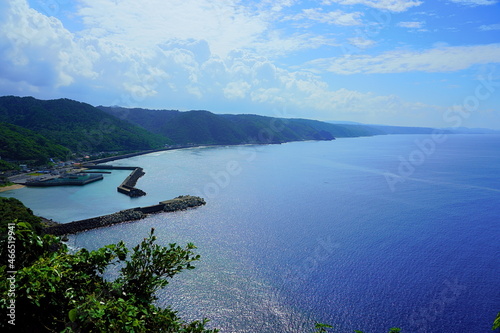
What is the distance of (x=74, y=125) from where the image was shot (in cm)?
13188

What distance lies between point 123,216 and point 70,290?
128ft

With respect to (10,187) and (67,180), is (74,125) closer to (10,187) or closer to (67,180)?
(67,180)

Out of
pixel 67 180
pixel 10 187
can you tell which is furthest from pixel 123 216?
pixel 67 180

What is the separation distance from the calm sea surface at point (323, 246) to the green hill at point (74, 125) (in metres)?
56.5

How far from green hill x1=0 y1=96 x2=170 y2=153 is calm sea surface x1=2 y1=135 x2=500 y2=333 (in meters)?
56.5

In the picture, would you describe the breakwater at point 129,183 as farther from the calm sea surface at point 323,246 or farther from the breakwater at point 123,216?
the breakwater at point 123,216

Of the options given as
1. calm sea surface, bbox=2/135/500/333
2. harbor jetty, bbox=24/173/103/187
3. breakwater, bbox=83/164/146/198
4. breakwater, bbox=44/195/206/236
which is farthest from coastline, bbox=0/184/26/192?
breakwater, bbox=44/195/206/236

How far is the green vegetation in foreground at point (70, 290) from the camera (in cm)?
596

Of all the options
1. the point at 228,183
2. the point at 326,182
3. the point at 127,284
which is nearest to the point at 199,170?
the point at 228,183

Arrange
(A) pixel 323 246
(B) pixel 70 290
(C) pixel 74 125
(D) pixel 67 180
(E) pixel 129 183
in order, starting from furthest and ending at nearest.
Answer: (C) pixel 74 125 → (D) pixel 67 180 → (E) pixel 129 183 → (A) pixel 323 246 → (B) pixel 70 290

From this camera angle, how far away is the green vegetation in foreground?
19.6 feet

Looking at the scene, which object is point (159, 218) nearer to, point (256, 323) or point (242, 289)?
point (242, 289)

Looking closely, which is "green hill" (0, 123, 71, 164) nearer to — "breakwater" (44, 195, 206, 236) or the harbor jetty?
the harbor jetty

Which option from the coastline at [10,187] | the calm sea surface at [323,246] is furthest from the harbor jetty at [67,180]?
the calm sea surface at [323,246]
